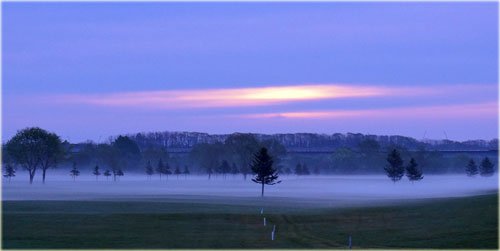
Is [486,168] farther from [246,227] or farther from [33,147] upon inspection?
[246,227]

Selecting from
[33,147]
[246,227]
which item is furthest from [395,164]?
[246,227]

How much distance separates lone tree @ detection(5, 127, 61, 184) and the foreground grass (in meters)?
89.1

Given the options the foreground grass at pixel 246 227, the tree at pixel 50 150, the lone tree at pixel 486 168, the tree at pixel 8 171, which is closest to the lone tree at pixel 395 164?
the lone tree at pixel 486 168

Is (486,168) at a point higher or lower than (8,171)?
higher

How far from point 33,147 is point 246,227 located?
4309 inches

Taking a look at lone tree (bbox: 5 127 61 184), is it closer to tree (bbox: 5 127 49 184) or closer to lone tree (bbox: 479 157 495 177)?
tree (bbox: 5 127 49 184)

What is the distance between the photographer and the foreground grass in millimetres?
47750

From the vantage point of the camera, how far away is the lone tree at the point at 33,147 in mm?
158125

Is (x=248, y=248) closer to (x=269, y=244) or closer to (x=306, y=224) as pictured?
(x=269, y=244)

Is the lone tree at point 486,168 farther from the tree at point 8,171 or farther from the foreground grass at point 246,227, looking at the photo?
the foreground grass at point 246,227

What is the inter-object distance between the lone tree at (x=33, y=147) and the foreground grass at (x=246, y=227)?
89.1 m

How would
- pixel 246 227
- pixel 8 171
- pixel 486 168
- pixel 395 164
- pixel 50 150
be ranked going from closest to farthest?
pixel 246 227
pixel 395 164
pixel 50 150
pixel 8 171
pixel 486 168

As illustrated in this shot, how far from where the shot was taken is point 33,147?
159 m

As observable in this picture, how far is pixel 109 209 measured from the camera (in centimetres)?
6894
